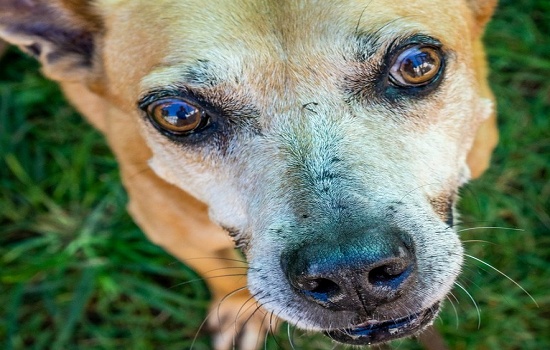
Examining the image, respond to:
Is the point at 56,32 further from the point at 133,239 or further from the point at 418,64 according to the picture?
the point at 133,239

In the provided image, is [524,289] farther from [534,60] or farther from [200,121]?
[200,121]

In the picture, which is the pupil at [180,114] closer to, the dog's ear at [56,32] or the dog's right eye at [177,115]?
the dog's right eye at [177,115]

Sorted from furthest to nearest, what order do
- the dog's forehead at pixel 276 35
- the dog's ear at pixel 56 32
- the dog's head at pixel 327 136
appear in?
the dog's ear at pixel 56 32, the dog's forehead at pixel 276 35, the dog's head at pixel 327 136

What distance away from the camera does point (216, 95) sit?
266 centimetres

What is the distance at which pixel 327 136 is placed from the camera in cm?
261

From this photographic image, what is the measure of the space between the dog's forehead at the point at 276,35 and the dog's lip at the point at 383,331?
1.06 m

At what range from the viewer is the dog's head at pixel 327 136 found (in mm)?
2428

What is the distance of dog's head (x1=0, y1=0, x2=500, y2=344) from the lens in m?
2.43

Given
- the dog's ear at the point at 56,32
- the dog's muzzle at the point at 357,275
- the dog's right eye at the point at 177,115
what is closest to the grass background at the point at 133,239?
the dog's ear at the point at 56,32

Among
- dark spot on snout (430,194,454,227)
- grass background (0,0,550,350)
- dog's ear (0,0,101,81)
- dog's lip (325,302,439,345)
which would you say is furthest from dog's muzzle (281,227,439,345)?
grass background (0,0,550,350)

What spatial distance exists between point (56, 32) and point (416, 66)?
71.8 inches

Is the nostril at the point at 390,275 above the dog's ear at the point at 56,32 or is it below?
below

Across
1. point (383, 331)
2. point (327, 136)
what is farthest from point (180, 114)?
point (383, 331)

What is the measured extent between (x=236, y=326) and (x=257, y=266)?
6.36ft
